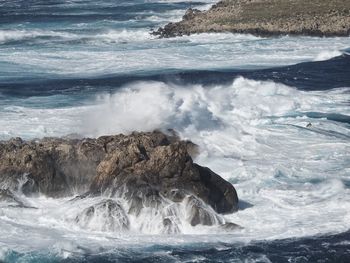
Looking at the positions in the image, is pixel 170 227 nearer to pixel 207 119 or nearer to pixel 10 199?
pixel 10 199

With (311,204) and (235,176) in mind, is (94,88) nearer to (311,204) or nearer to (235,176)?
(235,176)

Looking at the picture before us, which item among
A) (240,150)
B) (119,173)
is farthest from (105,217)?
(240,150)

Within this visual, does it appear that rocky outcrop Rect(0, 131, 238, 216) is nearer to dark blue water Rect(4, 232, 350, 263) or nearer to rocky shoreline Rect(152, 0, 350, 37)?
dark blue water Rect(4, 232, 350, 263)

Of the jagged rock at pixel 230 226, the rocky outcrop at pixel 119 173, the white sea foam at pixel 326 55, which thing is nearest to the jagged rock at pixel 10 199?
the rocky outcrop at pixel 119 173

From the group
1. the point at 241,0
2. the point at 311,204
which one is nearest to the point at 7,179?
the point at 311,204

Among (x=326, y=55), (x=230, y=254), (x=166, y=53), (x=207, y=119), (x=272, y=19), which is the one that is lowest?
(x=230, y=254)

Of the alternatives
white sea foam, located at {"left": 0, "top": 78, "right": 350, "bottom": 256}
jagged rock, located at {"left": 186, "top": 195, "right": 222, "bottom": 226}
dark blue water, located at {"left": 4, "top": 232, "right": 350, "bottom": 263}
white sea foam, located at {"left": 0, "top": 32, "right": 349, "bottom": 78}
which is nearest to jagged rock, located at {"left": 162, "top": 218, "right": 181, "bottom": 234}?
white sea foam, located at {"left": 0, "top": 78, "right": 350, "bottom": 256}
